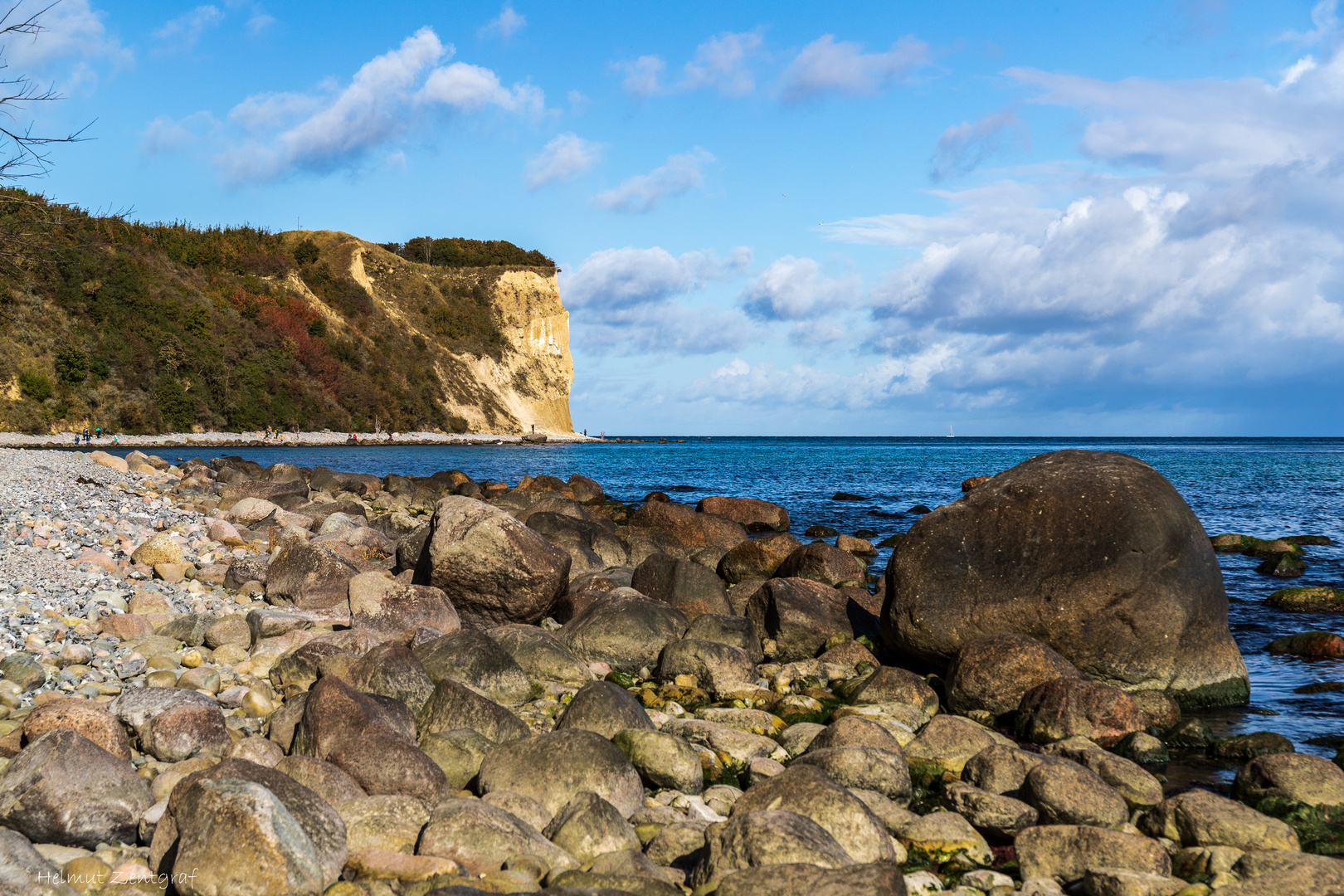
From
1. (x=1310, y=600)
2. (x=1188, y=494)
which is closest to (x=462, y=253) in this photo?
(x=1188, y=494)

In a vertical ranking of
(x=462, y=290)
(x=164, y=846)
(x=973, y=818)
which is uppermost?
(x=462, y=290)

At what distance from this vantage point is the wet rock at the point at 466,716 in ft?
22.6

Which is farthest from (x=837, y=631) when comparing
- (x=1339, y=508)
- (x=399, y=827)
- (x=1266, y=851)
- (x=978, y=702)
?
(x=1339, y=508)

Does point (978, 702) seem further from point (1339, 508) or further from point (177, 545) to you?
point (1339, 508)

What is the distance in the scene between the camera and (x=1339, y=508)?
28594 millimetres

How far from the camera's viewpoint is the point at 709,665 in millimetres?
9023

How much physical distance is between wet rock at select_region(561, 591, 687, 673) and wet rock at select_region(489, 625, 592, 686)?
720 millimetres

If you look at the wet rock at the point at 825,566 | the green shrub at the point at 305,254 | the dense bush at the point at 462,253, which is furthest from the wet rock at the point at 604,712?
the dense bush at the point at 462,253

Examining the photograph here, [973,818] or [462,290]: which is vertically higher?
[462,290]

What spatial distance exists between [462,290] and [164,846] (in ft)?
326

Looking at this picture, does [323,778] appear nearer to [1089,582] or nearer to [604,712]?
[604,712]

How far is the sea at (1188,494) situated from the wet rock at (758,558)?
3.65 metres

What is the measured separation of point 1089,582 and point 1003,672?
1.45 m

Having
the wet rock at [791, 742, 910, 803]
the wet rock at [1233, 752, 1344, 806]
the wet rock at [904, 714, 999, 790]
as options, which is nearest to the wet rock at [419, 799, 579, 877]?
the wet rock at [791, 742, 910, 803]
